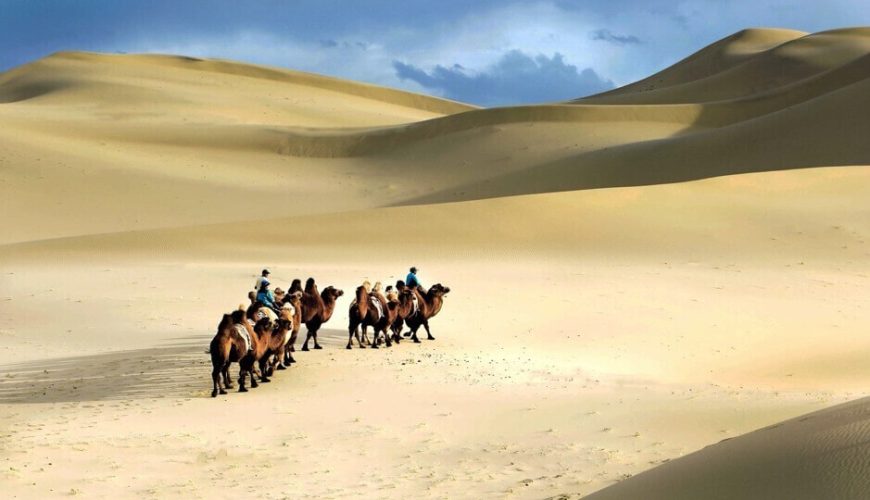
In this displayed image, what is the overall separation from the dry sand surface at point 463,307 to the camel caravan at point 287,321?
343 millimetres

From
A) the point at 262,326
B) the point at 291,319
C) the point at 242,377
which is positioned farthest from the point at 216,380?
the point at 291,319

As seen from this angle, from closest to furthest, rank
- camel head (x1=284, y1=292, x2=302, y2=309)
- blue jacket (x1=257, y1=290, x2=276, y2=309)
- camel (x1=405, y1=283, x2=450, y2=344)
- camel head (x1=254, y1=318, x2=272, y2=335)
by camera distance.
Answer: camel head (x1=254, y1=318, x2=272, y2=335), camel head (x1=284, y1=292, x2=302, y2=309), blue jacket (x1=257, y1=290, x2=276, y2=309), camel (x1=405, y1=283, x2=450, y2=344)

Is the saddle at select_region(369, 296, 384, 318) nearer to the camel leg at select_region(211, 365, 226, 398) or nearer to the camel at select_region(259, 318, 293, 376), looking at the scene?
the camel at select_region(259, 318, 293, 376)

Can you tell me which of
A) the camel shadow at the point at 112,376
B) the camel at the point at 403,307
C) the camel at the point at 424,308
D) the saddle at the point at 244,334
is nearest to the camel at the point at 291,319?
the camel shadow at the point at 112,376

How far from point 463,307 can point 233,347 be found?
28.5 ft

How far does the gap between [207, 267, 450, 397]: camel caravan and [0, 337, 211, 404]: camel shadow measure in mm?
512

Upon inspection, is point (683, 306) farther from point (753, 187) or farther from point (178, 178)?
point (178, 178)

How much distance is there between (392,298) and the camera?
16.8 metres

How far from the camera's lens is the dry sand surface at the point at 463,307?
965cm

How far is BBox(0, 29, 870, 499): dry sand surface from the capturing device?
31.7ft

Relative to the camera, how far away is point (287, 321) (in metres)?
14.0

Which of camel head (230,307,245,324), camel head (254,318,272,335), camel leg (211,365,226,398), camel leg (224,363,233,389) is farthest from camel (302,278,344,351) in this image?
camel head (230,307,245,324)

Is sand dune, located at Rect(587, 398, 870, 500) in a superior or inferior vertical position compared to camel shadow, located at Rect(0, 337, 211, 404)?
inferior

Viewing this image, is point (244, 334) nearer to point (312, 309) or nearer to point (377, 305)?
point (312, 309)
